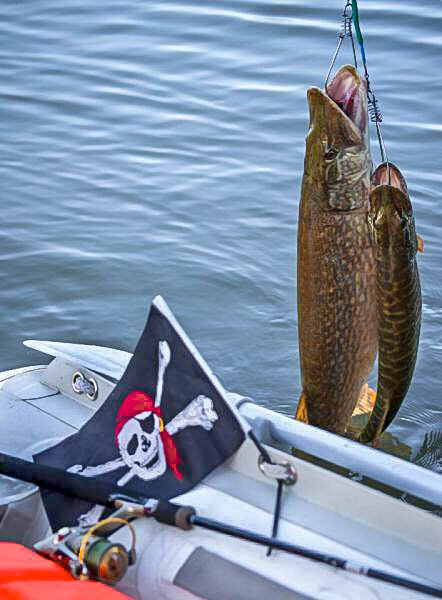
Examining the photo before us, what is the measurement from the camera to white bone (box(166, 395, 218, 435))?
8.54 ft

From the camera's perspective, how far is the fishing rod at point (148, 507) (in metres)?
2.24

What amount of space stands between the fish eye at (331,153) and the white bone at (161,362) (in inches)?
37.1

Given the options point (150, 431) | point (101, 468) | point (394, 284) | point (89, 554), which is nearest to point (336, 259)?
point (394, 284)

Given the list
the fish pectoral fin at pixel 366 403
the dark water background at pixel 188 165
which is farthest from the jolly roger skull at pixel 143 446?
the dark water background at pixel 188 165

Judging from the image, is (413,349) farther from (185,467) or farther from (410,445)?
(410,445)

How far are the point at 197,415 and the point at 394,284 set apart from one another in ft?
2.66

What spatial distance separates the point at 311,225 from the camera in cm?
332

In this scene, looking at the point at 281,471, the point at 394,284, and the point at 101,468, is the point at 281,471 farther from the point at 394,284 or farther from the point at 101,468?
the point at 394,284

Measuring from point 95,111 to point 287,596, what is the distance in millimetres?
7169

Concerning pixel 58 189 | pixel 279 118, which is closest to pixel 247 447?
pixel 58 189

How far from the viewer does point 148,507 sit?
2496 millimetres

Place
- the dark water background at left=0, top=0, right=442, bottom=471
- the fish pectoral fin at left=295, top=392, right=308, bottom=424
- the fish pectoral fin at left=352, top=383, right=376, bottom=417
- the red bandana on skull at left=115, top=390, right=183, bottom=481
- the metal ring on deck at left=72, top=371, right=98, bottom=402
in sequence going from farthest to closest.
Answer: the dark water background at left=0, top=0, right=442, bottom=471 < the fish pectoral fin at left=352, top=383, right=376, bottom=417 < the fish pectoral fin at left=295, top=392, right=308, bottom=424 < the metal ring on deck at left=72, top=371, right=98, bottom=402 < the red bandana on skull at left=115, top=390, right=183, bottom=481

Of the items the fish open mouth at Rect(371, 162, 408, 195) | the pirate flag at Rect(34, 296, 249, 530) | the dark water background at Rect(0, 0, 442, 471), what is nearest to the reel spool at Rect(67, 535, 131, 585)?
the pirate flag at Rect(34, 296, 249, 530)

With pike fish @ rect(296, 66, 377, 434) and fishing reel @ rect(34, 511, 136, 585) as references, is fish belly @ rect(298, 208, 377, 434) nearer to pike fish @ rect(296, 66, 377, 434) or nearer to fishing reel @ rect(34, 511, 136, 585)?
pike fish @ rect(296, 66, 377, 434)
